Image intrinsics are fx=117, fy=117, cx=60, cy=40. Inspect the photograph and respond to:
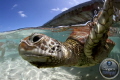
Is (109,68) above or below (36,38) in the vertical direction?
below

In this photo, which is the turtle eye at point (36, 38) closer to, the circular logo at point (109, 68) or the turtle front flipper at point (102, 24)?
the turtle front flipper at point (102, 24)

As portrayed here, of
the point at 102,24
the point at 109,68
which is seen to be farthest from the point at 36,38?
the point at 109,68

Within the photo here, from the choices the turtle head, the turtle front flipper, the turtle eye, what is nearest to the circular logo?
the turtle front flipper

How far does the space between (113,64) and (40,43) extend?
526 cm

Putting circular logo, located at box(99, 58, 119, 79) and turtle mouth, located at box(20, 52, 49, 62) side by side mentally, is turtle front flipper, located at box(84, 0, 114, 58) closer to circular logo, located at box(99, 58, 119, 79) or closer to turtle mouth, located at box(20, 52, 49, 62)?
turtle mouth, located at box(20, 52, 49, 62)

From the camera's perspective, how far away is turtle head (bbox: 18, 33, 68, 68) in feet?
6.12

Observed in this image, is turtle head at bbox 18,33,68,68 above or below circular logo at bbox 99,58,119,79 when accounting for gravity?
above

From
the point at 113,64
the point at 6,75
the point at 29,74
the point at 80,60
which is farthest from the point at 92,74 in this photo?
the point at 6,75

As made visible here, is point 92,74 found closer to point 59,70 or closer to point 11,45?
point 59,70

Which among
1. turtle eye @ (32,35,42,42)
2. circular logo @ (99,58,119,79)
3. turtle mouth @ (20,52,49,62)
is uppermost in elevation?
turtle eye @ (32,35,42,42)

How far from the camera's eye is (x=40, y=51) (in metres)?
1.93

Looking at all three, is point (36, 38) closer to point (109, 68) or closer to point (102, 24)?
point (102, 24)

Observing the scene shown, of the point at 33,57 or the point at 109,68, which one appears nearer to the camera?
the point at 33,57

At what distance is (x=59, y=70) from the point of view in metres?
8.30
